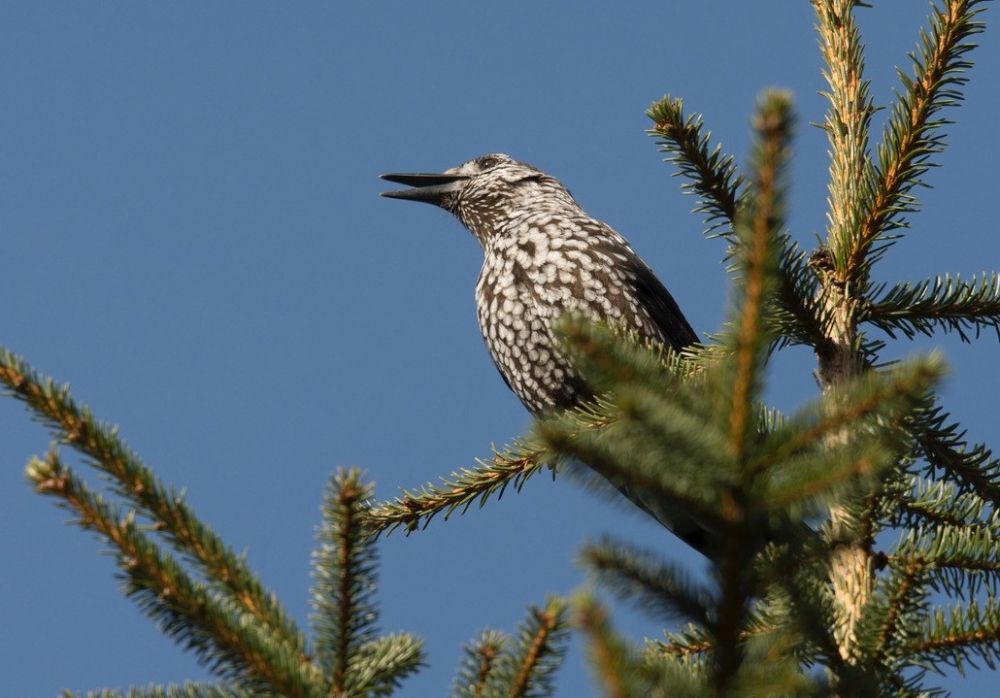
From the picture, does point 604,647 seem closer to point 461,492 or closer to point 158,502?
point 158,502

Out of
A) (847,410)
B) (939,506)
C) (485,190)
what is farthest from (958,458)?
(485,190)

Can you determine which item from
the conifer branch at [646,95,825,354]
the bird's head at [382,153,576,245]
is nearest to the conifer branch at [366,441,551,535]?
the conifer branch at [646,95,825,354]

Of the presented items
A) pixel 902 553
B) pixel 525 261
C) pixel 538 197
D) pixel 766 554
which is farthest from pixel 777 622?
pixel 538 197

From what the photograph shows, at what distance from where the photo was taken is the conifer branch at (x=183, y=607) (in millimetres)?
1775

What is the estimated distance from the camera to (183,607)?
179cm

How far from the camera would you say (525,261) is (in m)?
5.54

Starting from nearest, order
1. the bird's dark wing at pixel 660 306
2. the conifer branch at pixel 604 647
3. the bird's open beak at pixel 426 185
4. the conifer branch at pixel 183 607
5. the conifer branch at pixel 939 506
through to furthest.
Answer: the conifer branch at pixel 604 647
the conifer branch at pixel 183 607
the conifer branch at pixel 939 506
the bird's dark wing at pixel 660 306
the bird's open beak at pixel 426 185

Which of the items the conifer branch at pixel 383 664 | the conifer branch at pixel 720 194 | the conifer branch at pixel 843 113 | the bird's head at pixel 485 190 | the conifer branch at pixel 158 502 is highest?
the bird's head at pixel 485 190

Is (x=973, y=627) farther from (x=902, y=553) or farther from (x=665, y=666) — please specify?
(x=665, y=666)

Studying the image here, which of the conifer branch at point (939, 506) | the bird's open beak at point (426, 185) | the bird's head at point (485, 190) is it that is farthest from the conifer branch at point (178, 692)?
the bird's open beak at point (426, 185)

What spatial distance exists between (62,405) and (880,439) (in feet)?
3.95

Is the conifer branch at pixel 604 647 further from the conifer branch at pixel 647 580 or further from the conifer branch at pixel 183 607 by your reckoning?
the conifer branch at pixel 183 607

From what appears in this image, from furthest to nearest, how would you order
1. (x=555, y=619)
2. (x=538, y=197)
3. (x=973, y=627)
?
(x=538, y=197), (x=973, y=627), (x=555, y=619)

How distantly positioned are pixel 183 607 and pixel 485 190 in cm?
524
